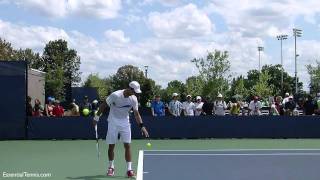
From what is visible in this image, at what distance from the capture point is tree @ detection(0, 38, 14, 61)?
181 feet

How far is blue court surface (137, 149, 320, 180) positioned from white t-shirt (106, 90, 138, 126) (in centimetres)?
108

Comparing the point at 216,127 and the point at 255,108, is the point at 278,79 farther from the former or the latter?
the point at 216,127

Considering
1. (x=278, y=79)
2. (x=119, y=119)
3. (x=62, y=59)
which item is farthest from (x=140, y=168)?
(x=278, y=79)

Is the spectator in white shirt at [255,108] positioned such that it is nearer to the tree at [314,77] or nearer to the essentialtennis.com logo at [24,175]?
the essentialtennis.com logo at [24,175]

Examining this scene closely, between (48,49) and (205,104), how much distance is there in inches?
2464

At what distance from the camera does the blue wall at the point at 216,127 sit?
75.0 ft

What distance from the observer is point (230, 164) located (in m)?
12.9

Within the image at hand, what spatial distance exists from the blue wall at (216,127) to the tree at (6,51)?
32757 millimetres

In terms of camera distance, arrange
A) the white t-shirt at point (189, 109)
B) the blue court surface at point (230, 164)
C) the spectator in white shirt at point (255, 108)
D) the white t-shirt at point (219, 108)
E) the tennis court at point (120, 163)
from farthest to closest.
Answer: the spectator in white shirt at point (255, 108)
the white t-shirt at point (219, 108)
the white t-shirt at point (189, 109)
the tennis court at point (120, 163)
the blue court surface at point (230, 164)

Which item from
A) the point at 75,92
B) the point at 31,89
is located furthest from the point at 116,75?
the point at 31,89

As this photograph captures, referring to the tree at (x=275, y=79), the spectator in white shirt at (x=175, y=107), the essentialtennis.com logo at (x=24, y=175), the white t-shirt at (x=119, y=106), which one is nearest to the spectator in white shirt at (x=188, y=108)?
the spectator in white shirt at (x=175, y=107)

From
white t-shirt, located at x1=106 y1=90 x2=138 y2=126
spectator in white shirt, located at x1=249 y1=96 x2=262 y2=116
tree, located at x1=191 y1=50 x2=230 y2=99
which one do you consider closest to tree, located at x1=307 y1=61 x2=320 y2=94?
tree, located at x1=191 y1=50 x2=230 y2=99

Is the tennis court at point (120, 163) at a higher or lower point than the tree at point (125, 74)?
lower

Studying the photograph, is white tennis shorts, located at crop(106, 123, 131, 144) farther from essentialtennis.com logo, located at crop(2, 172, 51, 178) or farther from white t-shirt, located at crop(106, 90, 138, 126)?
essentialtennis.com logo, located at crop(2, 172, 51, 178)
